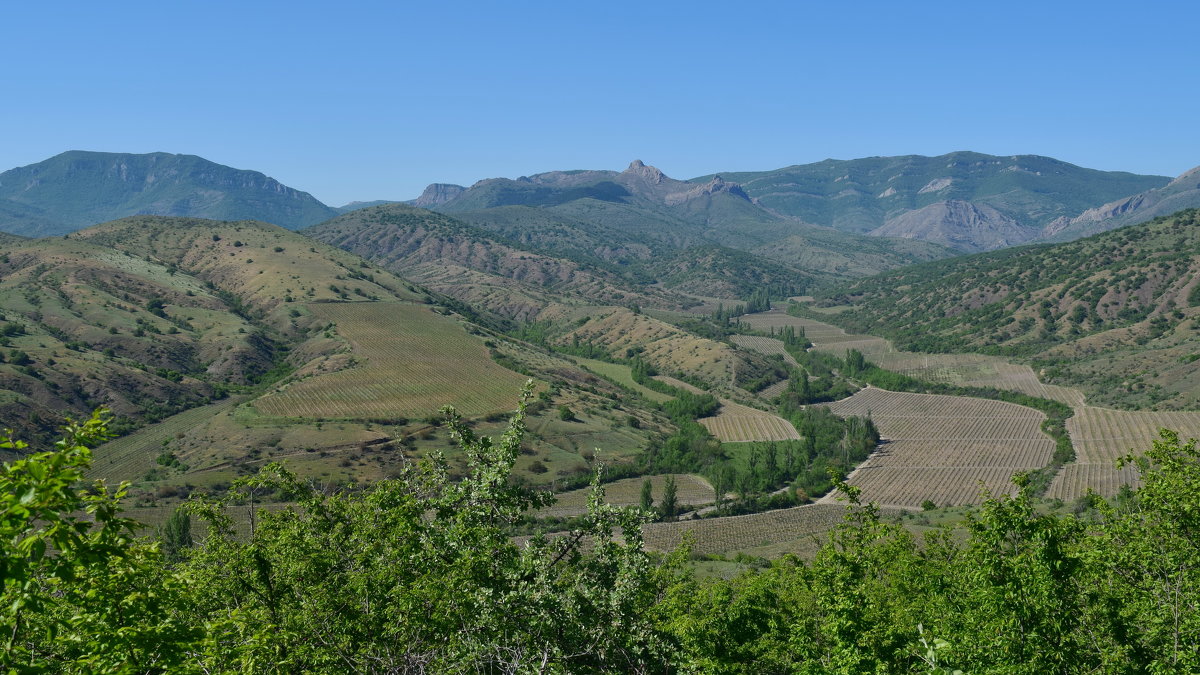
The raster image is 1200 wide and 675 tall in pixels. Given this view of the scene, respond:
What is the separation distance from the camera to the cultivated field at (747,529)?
4966 inches

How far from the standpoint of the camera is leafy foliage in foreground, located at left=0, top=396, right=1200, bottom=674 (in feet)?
55.8

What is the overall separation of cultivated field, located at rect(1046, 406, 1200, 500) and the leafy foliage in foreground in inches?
4905

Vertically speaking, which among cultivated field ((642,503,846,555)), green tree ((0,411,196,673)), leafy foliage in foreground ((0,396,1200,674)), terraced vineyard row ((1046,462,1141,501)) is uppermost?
green tree ((0,411,196,673))

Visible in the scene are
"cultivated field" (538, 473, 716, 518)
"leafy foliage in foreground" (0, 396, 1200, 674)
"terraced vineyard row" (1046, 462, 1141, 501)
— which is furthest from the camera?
"cultivated field" (538, 473, 716, 518)

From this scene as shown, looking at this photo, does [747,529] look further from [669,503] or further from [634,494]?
[634,494]

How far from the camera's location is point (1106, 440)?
168000 millimetres

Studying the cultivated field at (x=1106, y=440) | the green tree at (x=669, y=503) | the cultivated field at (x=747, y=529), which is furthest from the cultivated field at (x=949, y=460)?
the green tree at (x=669, y=503)

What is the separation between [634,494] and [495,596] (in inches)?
5327

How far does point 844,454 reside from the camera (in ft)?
574

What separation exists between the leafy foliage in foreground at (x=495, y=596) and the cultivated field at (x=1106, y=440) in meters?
125

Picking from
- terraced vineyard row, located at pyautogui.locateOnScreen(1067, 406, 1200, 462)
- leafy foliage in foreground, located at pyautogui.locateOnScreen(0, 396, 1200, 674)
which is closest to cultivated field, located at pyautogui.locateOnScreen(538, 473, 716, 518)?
terraced vineyard row, located at pyautogui.locateOnScreen(1067, 406, 1200, 462)

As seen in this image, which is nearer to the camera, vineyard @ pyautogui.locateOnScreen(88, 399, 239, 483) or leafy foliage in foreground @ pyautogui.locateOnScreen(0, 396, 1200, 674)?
leafy foliage in foreground @ pyautogui.locateOnScreen(0, 396, 1200, 674)

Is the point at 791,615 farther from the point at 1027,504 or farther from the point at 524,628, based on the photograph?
the point at 524,628

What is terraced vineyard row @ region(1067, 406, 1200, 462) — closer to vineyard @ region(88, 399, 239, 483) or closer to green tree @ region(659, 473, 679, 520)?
green tree @ region(659, 473, 679, 520)
